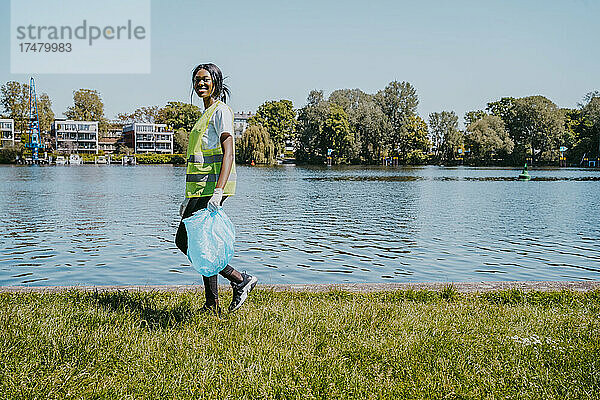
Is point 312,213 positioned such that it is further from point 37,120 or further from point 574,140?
point 37,120

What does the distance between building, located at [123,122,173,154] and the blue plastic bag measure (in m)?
135

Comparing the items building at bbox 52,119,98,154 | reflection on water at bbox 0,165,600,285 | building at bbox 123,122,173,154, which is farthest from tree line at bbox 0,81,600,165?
reflection on water at bbox 0,165,600,285

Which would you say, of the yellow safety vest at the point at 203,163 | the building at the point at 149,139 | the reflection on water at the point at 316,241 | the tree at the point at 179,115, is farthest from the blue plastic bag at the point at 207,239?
the building at the point at 149,139

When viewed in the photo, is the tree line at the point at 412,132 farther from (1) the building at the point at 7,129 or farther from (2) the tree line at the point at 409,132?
(1) the building at the point at 7,129

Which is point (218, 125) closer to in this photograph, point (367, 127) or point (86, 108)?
point (367, 127)

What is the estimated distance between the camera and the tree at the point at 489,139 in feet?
311

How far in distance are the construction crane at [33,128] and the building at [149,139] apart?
80.2 feet

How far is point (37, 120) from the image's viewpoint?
4382 inches

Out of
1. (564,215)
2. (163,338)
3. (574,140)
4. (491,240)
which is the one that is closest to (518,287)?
(163,338)

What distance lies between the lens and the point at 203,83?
4988 mm

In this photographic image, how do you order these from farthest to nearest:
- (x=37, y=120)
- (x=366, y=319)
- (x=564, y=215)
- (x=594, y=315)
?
1. (x=37, y=120)
2. (x=564, y=215)
3. (x=594, y=315)
4. (x=366, y=319)

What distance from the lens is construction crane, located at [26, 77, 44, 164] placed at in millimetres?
98375

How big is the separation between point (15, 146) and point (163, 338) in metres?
109

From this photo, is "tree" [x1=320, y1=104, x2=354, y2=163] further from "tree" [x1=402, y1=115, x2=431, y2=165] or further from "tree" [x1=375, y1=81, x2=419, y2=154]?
"tree" [x1=402, y1=115, x2=431, y2=165]
